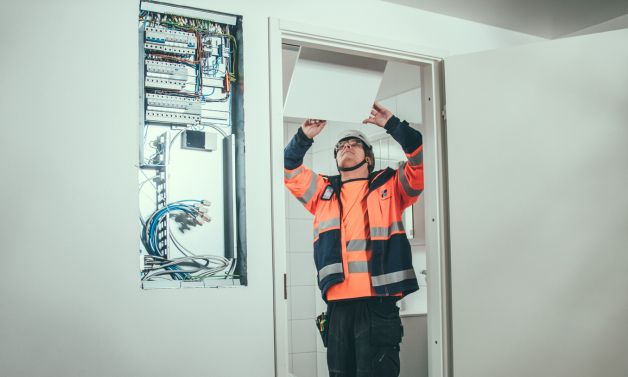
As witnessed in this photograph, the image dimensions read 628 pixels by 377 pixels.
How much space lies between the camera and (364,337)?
3.56 metres

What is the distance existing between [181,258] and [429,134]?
124 centimetres

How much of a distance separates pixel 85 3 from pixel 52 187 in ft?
2.10

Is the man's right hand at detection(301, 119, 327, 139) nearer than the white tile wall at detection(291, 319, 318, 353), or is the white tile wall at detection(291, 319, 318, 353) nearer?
the man's right hand at detection(301, 119, 327, 139)

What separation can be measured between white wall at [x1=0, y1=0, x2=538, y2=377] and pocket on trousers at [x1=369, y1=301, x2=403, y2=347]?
4.93 ft

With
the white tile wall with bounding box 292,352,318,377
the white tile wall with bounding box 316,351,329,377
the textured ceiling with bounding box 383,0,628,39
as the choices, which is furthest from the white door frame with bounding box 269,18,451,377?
the white tile wall with bounding box 292,352,318,377

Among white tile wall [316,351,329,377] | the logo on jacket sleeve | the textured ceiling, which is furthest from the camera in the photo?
white tile wall [316,351,329,377]

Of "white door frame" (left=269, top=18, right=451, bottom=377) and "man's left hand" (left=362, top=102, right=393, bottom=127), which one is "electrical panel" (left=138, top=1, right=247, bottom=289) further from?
"man's left hand" (left=362, top=102, right=393, bottom=127)

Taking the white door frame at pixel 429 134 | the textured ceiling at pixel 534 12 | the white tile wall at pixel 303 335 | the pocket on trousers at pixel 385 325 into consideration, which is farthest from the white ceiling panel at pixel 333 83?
the white tile wall at pixel 303 335

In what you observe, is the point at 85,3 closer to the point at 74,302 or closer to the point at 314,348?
the point at 74,302

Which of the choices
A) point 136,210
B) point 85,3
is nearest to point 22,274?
point 136,210

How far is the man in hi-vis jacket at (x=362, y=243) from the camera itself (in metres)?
3.59

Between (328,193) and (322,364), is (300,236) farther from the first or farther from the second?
(322,364)

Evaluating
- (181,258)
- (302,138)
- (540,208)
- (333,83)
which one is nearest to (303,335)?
(302,138)

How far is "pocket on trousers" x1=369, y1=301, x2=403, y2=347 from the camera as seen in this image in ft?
11.6
